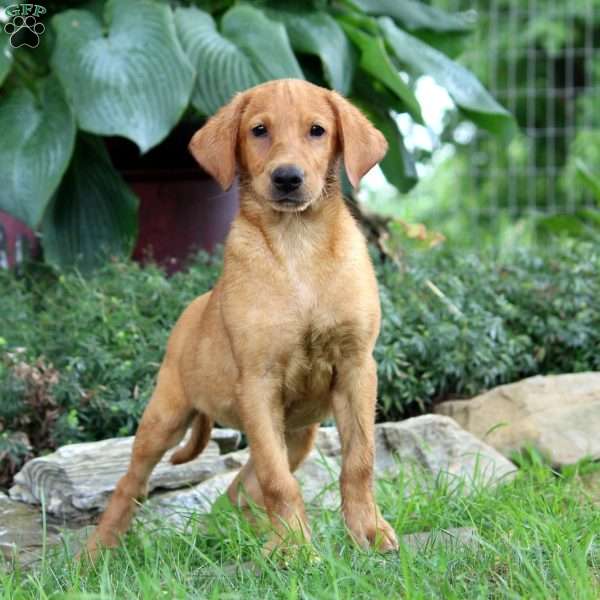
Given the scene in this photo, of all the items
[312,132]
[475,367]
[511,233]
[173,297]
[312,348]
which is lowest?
[511,233]

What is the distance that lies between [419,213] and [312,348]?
24.7ft

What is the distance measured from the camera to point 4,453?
14.5 feet

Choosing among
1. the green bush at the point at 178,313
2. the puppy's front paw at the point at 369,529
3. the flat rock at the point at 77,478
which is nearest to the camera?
the puppy's front paw at the point at 369,529

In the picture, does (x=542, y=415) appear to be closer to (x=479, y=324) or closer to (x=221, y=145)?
(x=479, y=324)

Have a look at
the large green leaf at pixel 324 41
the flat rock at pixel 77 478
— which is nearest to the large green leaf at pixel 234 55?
the large green leaf at pixel 324 41

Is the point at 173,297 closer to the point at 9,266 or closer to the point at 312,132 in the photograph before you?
the point at 9,266

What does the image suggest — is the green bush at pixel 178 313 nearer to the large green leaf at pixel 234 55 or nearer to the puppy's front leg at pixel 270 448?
the large green leaf at pixel 234 55

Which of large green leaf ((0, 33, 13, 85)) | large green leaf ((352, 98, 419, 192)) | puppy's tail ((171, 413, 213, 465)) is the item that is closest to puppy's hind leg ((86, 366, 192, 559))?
puppy's tail ((171, 413, 213, 465))

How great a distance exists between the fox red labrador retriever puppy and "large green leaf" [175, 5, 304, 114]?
2.37m

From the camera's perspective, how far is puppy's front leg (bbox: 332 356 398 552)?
3408 mm

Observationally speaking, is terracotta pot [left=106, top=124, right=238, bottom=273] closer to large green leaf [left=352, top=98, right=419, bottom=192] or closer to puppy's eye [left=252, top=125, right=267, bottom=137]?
large green leaf [left=352, top=98, right=419, bottom=192]

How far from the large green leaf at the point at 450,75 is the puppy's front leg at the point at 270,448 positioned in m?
3.55

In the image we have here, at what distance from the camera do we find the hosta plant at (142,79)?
559 cm

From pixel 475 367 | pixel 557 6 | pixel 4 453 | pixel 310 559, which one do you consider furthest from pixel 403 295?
pixel 557 6
